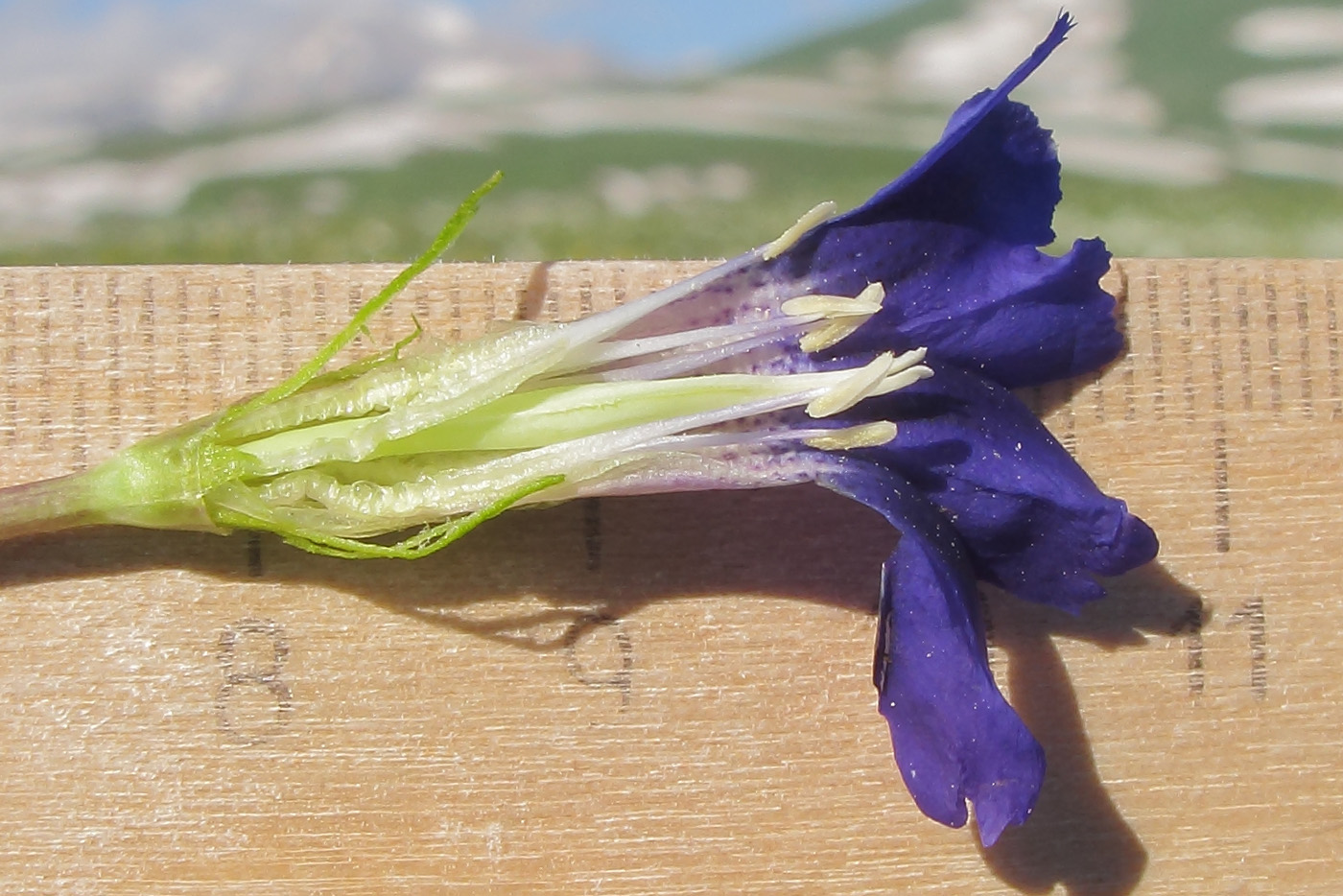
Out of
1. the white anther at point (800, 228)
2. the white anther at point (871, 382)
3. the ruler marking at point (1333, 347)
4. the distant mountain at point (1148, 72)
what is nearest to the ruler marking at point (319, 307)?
the white anther at point (800, 228)

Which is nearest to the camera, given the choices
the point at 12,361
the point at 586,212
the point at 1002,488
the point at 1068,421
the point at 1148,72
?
the point at 1002,488

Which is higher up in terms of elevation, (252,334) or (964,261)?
(964,261)

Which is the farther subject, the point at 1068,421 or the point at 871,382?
the point at 1068,421

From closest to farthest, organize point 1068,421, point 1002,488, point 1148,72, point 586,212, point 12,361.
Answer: point 1002,488, point 12,361, point 1068,421, point 586,212, point 1148,72

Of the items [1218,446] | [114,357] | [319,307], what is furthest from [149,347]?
[1218,446]

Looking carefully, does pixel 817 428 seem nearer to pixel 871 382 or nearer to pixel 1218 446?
pixel 871 382

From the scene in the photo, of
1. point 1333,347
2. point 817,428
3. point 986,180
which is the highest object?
point 986,180

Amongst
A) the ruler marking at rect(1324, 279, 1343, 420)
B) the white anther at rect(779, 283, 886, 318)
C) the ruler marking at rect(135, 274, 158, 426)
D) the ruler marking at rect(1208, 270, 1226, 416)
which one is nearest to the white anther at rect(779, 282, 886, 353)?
the white anther at rect(779, 283, 886, 318)

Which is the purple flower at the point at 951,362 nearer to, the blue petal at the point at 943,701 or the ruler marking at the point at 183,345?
the blue petal at the point at 943,701

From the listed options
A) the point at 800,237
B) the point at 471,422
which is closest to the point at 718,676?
the point at 471,422
